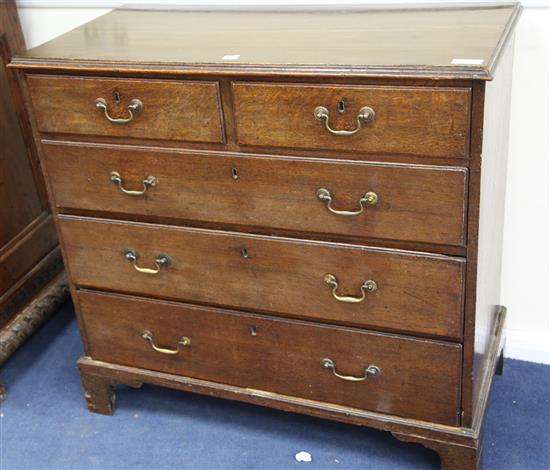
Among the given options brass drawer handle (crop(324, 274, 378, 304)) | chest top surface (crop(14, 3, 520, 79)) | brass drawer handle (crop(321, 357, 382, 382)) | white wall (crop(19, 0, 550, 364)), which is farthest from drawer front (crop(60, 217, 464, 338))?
white wall (crop(19, 0, 550, 364))

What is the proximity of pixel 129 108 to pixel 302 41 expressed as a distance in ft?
1.20

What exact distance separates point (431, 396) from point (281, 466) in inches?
16.4

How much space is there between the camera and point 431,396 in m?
1.76

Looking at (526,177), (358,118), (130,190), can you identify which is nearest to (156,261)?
(130,190)

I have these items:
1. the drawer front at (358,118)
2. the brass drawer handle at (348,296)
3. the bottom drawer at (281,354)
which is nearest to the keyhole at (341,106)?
the drawer front at (358,118)

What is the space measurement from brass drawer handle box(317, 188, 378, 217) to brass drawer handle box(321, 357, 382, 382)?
37 centimetres

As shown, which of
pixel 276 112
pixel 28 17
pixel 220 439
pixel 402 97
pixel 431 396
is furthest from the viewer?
pixel 28 17

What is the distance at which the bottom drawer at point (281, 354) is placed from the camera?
174cm

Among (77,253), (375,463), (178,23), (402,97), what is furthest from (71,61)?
(375,463)

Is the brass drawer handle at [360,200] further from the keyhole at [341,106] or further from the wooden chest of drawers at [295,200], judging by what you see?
the keyhole at [341,106]

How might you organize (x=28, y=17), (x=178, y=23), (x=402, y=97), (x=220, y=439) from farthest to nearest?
1. (x=28, y=17)
2. (x=220, y=439)
3. (x=178, y=23)
4. (x=402, y=97)

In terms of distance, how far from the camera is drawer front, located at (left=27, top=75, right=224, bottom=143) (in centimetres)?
161

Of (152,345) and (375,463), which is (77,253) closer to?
(152,345)

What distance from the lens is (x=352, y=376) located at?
181 cm
